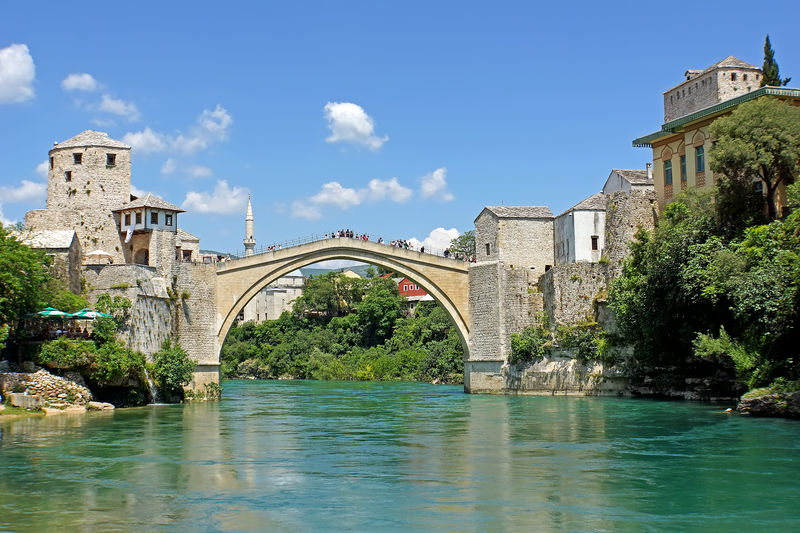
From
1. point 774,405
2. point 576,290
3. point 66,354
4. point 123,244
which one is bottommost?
point 774,405

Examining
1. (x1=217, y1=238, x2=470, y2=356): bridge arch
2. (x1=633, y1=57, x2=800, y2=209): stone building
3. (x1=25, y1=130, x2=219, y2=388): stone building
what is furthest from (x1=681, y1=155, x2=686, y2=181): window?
(x1=25, y1=130, x2=219, y2=388): stone building

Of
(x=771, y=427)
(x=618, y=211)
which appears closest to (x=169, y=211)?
(x=618, y=211)

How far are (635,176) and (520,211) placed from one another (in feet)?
21.1

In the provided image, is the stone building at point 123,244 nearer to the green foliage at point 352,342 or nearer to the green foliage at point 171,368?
the green foliage at point 171,368

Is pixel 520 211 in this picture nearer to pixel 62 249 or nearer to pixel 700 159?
pixel 700 159

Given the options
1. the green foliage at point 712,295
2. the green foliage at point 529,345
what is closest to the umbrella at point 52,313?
the green foliage at point 529,345

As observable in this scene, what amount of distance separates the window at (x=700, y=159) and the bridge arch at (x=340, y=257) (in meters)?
11.9

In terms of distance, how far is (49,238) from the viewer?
112 feet

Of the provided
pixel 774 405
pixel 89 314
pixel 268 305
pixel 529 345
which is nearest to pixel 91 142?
pixel 89 314

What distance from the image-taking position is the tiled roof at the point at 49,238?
33.4 metres

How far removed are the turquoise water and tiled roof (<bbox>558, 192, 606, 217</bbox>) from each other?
14501mm

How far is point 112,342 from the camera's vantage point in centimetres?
2973

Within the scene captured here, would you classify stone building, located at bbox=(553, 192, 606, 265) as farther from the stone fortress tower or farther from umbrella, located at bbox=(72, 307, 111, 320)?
umbrella, located at bbox=(72, 307, 111, 320)

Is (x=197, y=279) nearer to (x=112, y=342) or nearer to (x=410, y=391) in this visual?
(x=112, y=342)
